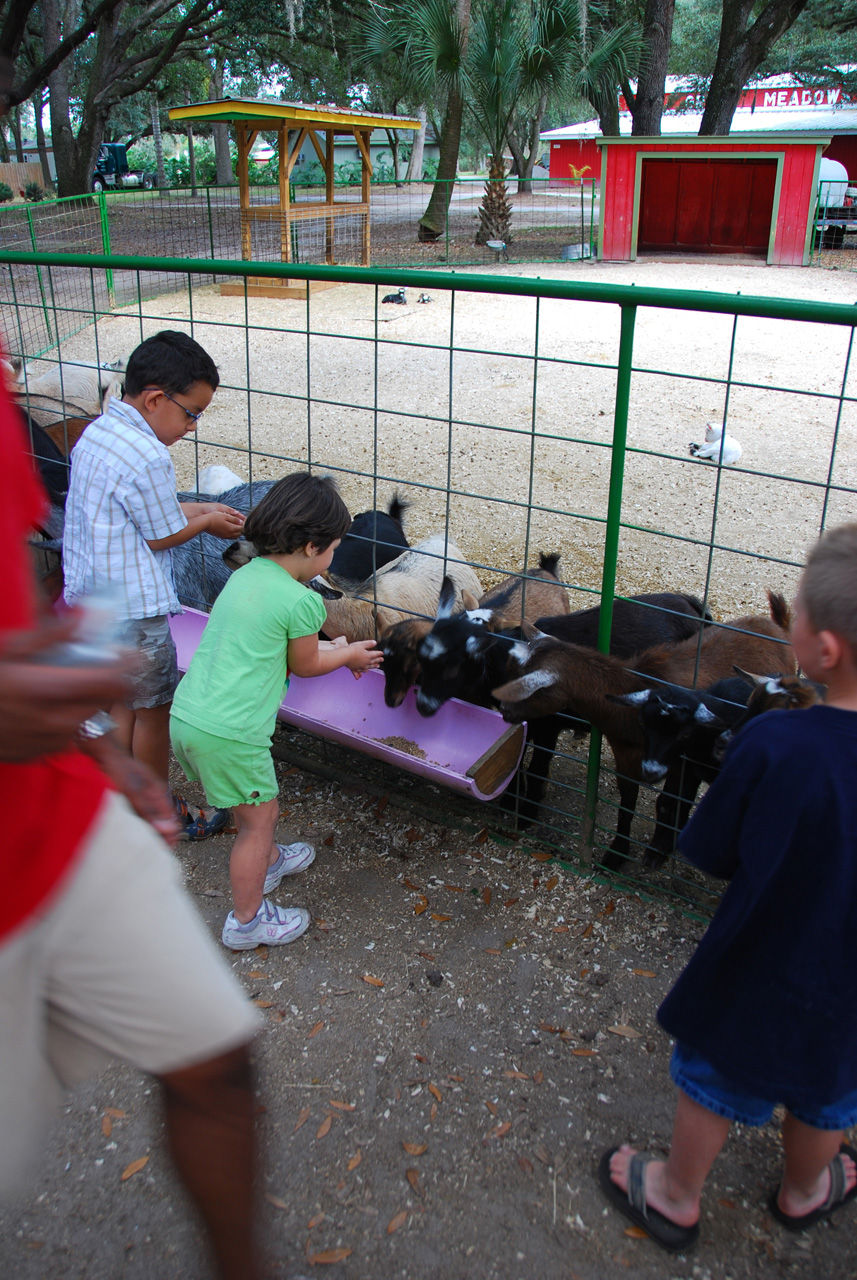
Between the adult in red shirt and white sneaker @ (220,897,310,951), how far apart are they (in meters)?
1.56

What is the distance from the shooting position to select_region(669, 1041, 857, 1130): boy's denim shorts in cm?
195

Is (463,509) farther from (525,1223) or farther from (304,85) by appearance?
(304,85)

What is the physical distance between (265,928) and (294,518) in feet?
4.45

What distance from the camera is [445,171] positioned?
80.4 feet

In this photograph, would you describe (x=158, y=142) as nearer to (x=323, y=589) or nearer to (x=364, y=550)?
(x=364, y=550)

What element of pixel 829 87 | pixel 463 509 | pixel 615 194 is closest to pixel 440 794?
pixel 463 509

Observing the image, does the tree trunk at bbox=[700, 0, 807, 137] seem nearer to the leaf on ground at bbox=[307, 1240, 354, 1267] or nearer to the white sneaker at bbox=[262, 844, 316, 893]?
the white sneaker at bbox=[262, 844, 316, 893]

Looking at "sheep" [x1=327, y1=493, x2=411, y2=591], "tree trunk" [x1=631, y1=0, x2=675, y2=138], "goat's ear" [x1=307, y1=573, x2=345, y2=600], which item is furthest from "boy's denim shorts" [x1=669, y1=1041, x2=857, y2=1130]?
"tree trunk" [x1=631, y1=0, x2=675, y2=138]

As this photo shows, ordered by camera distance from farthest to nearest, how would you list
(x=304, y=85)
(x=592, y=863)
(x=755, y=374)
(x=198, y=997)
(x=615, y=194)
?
(x=304, y=85) < (x=615, y=194) < (x=755, y=374) < (x=592, y=863) < (x=198, y=997)

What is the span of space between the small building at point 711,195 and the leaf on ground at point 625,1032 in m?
Answer: 21.9

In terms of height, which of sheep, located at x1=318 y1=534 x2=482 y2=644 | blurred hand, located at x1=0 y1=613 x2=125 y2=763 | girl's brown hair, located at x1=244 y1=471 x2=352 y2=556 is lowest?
sheep, located at x1=318 y1=534 x2=482 y2=644

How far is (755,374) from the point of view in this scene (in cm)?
1120

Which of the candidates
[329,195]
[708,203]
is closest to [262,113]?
[329,195]

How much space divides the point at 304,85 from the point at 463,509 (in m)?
40.9
